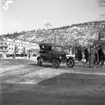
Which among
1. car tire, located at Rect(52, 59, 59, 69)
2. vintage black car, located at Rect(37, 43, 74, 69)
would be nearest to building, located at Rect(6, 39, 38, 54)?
vintage black car, located at Rect(37, 43, 74, 69)

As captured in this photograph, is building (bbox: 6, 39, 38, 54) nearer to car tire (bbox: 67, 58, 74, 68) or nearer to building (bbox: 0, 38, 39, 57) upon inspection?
building (bbox: 0, 38, 39, 57)

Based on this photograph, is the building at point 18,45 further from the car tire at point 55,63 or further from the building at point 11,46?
the car tire at point 55,63

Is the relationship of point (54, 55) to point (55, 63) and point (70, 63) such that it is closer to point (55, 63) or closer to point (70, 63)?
point (55, 63)

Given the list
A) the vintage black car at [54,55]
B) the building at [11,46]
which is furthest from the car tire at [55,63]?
the building at [11,46]

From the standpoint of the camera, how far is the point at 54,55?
555 inches

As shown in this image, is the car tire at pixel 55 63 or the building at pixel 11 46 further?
the building at pixel 11 46

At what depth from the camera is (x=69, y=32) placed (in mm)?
63312

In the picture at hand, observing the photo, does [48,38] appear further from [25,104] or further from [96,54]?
[25,104]

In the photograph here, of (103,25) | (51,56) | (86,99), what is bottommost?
(86,99)

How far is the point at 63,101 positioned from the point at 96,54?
38.6ft

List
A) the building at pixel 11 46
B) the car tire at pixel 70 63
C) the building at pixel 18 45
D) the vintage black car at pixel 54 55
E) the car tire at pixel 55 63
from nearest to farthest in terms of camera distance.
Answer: the car tire at pixel 55 63 → the vintage black car at pixel 54 55 → the car tire at pixel 70 63 → the building at pixel 11 46 → the building at pixel 18 45

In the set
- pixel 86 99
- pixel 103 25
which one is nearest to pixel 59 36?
pixel 103 25

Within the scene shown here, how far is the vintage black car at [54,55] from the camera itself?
46.1ft

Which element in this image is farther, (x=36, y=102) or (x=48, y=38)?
(x=48, y=38)
